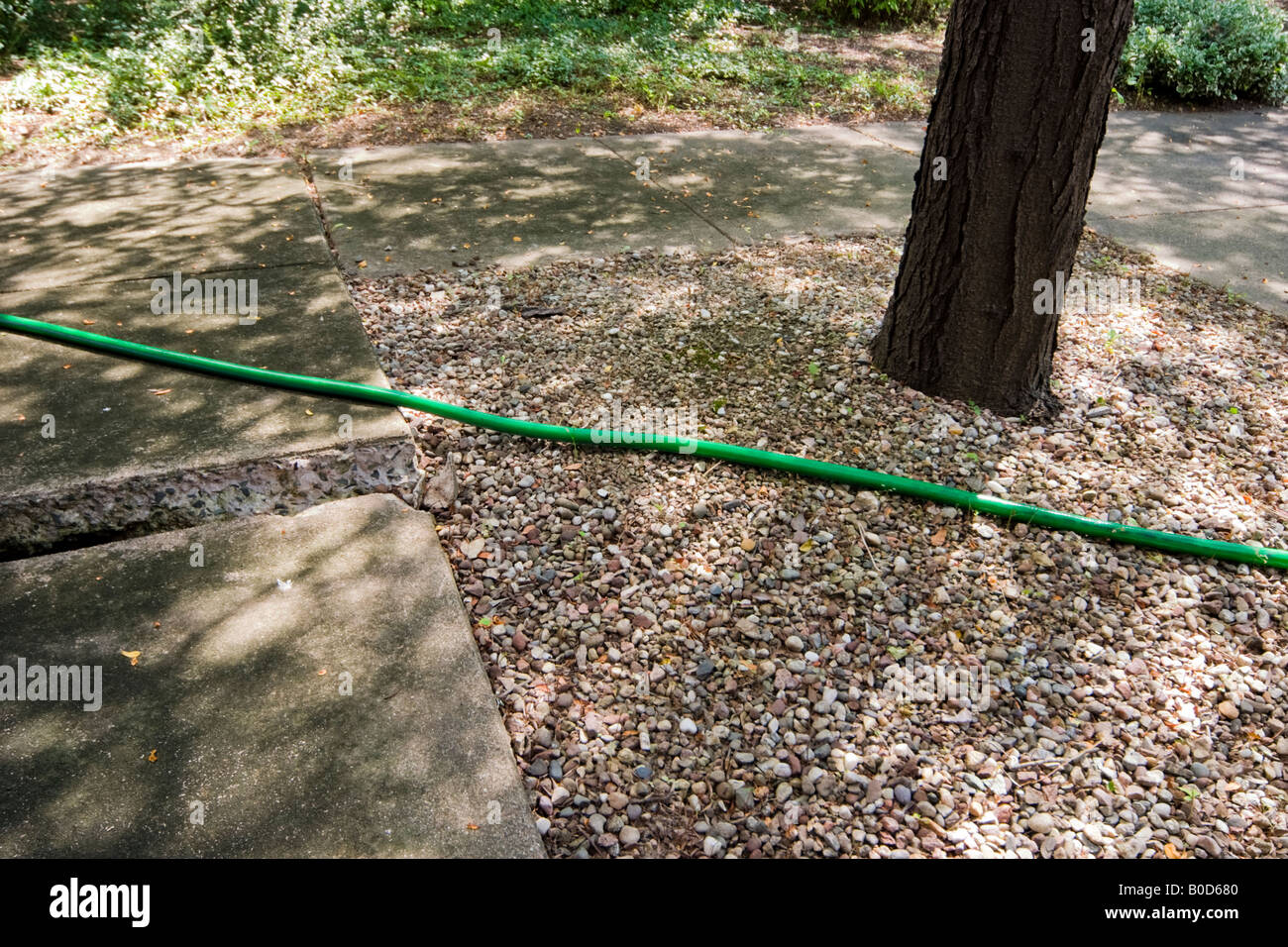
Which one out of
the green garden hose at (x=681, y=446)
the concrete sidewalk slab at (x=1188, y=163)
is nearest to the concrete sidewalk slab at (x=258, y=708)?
the green garden hose at (x=681, y=446)

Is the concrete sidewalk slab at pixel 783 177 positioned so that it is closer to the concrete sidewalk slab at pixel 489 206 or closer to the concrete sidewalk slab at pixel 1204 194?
the concrete sidewalk slab at pixel 489 206

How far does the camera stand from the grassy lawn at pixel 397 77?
239 inches

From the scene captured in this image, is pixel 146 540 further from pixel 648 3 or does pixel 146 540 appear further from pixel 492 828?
pixel 648 3

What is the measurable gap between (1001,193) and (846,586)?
1.49m

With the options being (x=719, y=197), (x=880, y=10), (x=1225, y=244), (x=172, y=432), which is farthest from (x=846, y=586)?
(x=880, y=10)

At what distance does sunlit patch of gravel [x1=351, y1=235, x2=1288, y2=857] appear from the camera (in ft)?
6.86

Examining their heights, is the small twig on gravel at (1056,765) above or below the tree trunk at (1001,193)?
below

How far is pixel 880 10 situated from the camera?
10.0 m

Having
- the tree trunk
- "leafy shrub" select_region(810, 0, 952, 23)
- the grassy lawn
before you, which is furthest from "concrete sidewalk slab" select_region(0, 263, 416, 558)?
"leafy shrub" select_region(810, 0, 952, 23)

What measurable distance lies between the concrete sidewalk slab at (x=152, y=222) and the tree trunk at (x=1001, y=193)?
2.67 metres

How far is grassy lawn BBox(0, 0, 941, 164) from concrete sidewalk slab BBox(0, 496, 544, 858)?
4.12 meters

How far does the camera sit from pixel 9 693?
83.0 inches

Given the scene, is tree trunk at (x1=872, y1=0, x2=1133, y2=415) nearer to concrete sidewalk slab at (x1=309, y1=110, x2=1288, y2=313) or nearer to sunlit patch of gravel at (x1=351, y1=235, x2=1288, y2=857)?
sunlit patch of gravel at (x1=351, y1=235, x2=1288, y2=857)
